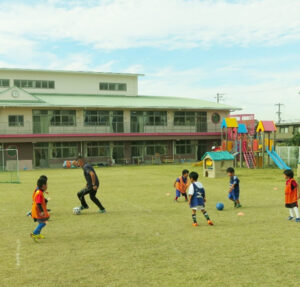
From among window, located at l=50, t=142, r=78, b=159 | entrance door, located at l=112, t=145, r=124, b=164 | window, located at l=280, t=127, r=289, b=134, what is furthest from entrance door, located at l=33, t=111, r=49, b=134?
window, located at l=280, t=127, r=289, b=134

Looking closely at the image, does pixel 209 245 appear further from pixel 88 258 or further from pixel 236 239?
pixel 88 258

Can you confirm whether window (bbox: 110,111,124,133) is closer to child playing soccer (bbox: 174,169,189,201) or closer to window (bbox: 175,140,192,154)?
window (bbox: 175,140,192,154)

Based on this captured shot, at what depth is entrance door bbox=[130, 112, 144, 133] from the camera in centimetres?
4456

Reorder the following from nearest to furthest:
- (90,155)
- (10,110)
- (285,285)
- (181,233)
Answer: (285,285), (181,233), (10,110), (90,155)

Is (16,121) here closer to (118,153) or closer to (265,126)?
(118,153)

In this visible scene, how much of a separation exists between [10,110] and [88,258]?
A: 35.3 meters

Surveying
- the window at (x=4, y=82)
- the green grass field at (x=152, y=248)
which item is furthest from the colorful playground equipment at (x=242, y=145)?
the window at (x=4, y=82)

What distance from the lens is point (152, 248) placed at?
8172mm

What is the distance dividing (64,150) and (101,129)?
471 cm

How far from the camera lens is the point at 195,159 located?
1861 inches

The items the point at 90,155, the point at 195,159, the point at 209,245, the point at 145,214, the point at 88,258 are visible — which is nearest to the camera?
the point at 88,258

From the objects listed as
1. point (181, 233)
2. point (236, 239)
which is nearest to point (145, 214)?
point (181, 233)

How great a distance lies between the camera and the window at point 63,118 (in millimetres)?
41344

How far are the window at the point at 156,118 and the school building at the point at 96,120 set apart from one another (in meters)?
0.12
